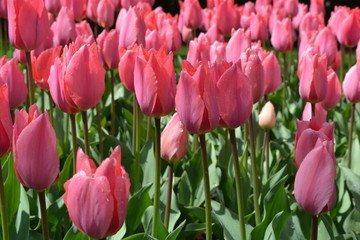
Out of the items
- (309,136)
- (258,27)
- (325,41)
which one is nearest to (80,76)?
(309,136)

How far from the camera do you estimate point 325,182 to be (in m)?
1.40

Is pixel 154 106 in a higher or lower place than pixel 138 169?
higher

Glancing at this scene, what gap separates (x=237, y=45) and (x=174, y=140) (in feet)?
2.16

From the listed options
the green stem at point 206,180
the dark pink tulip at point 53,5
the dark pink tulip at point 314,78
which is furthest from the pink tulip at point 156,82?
the dark pink tulip at point 53,5

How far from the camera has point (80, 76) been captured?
1604 millimetres

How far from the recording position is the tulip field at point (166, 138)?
1309 mm

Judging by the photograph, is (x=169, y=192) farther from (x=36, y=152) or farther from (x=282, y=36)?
(x=282, y=36)

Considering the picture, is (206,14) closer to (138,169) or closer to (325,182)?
(138,169)

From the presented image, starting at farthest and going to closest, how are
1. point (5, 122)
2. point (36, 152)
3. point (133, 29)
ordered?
point (133, 29) → point (5, 122) → point (36, 152)

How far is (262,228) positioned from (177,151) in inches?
12.5

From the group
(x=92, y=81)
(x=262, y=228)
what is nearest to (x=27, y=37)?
(x=92, y=81)

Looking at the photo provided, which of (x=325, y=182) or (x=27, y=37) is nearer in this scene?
(x=325, y=182)

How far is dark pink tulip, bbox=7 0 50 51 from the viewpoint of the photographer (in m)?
2.05

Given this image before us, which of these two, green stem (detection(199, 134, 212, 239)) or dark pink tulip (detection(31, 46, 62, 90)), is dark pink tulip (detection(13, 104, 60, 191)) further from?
dark pink tulip (detection(31, 46, 62, 90))
